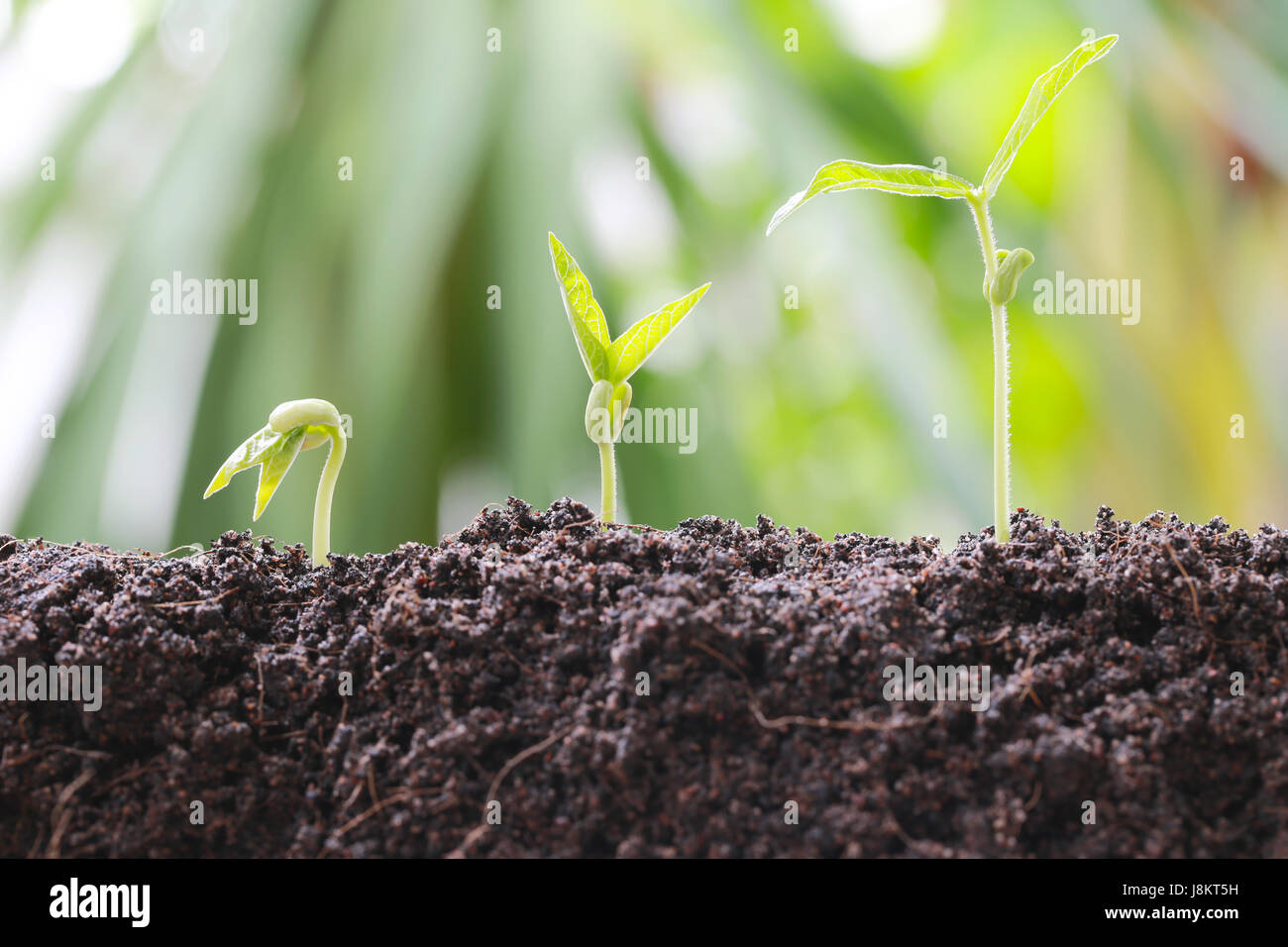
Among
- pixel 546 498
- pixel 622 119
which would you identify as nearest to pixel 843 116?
pixel 622 119

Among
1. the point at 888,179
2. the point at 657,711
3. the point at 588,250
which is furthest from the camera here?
the point at 588,250

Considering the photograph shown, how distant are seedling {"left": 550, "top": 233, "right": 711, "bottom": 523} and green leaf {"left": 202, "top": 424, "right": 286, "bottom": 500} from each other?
21 centimetres

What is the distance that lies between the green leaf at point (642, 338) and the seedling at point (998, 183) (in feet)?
0.32

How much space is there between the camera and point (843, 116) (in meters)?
1.51

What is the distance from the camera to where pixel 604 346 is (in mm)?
648

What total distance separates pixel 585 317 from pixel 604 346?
23 millimetres

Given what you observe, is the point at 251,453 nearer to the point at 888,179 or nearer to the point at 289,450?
the point at 289,450

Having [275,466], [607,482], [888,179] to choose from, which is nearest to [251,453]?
[275,466]

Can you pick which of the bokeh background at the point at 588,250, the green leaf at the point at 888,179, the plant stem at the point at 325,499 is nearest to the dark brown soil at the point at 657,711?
the plant stem at the point at 325,499

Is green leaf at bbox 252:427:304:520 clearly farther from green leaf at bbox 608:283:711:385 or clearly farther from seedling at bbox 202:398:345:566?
green leaf at bbox 608:283:711:385

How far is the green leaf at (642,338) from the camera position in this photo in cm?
64

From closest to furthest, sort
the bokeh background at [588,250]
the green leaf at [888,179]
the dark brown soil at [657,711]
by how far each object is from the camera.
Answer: the dark brown soil at [657,711] → the green leaf at [888,179] → the bokeh background at [588,250]

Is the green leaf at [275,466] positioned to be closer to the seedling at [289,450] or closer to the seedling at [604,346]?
the seedling at [289,450]
